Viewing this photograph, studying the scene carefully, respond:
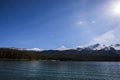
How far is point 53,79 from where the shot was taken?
202 feet

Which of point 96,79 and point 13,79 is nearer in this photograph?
point 13,79

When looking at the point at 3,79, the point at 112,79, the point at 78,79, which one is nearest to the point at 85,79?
the point at 78,79

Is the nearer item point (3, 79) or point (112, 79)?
point (3, 79)

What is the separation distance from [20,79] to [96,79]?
21066 millimetres

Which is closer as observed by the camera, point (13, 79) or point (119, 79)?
point (13, 79)

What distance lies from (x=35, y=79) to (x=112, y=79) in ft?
71.9

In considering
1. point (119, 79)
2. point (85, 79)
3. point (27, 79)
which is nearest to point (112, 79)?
point (119, 79)

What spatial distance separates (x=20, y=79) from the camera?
59.1 meters

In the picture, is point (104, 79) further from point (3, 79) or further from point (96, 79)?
point (3, 79)

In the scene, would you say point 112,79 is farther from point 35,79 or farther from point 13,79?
point 13,79

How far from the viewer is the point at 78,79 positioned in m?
63.2

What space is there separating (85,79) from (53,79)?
9122 mm

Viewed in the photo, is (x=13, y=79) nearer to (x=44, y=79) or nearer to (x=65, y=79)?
(x=44, y=79)

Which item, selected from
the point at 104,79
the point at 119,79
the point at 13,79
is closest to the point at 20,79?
the point at 13,79
